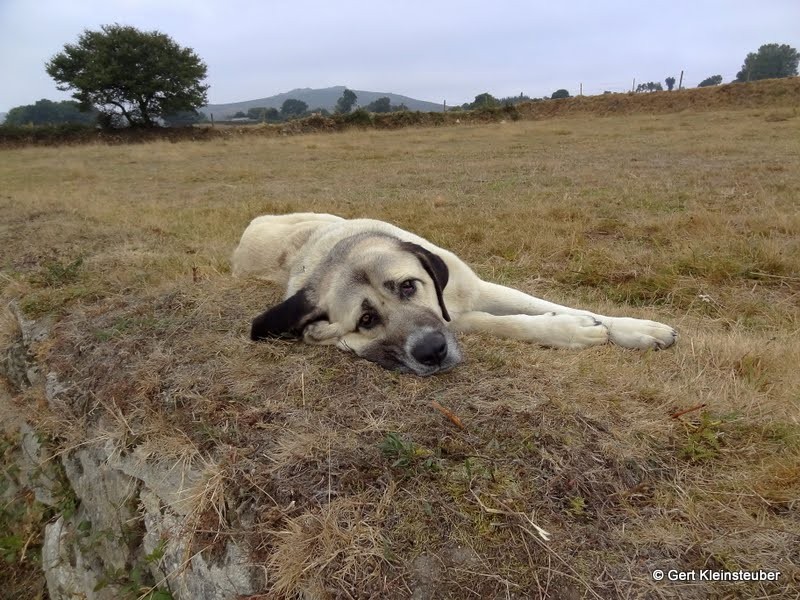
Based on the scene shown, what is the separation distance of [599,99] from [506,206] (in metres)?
27.2

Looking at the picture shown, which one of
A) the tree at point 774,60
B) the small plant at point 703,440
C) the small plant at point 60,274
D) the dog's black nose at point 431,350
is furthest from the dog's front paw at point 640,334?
the tree at point 774,60

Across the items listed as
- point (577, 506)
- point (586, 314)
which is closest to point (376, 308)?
point (586, 314)

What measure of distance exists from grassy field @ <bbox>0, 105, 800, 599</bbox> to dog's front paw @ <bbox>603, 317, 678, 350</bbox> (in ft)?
0.30

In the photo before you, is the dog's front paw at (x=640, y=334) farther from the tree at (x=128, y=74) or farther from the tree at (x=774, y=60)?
the tree at (x=774, y=60)

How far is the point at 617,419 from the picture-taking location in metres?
2.41

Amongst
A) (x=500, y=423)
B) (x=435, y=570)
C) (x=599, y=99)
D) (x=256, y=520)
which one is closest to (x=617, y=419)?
(x=500, y=423)

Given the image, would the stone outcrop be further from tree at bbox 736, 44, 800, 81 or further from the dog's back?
tree at bbox 736, 44, 800, 81

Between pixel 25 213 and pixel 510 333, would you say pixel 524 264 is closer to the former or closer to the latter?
pixel 510 333

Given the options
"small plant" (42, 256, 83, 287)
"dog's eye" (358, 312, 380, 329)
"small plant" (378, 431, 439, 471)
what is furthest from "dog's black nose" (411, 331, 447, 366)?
"small plant" (42, 256, 83, 287)

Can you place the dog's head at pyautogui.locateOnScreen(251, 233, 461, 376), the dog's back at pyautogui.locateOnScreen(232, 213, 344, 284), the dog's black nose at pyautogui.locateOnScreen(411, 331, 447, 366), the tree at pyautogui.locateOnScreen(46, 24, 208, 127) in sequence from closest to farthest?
the dog's black nose at pyautogui.locateOnScreen(411, 331, 447, 366) < the dog's head at pyautogui.locateOnScreen(251, 233, 461, 376) < the dog's back at pyautogui.locateOnScreen(232, 213, 344, 284) < the tree at pyautogui.locateOnScreen(46, 24, 208, 127)

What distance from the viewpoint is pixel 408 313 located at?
3092 mm

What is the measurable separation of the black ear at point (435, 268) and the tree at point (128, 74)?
122 feet

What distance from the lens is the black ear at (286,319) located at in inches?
131

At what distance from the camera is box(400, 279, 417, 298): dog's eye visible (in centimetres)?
320
